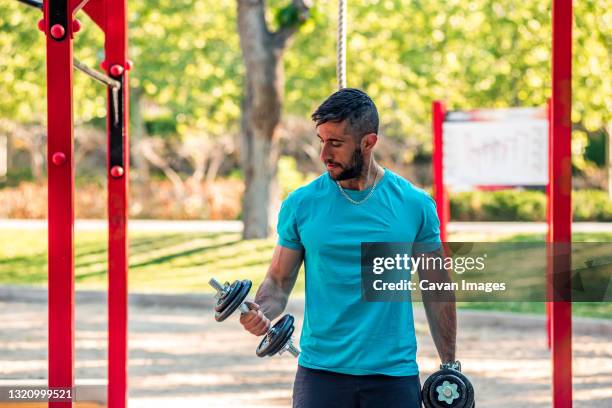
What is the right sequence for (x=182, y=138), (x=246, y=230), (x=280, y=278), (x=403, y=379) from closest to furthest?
(x=403, y=379) < (x=280, y=278) < (x=246, y=230) < (x=182, y=138)

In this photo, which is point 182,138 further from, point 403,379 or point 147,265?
point 403,379

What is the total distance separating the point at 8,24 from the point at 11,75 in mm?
936

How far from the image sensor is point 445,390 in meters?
3.49

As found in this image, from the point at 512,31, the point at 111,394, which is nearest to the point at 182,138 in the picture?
the point at 512,31

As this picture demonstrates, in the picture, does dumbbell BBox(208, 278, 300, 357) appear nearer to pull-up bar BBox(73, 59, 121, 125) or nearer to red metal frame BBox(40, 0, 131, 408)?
red metal frame BBox(40, 0, 131, 408)

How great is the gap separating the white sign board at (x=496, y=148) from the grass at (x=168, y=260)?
9.27 feet

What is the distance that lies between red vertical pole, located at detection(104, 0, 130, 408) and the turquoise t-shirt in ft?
6.17

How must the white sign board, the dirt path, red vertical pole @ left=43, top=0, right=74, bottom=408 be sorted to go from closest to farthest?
red vertical pole @ left=43, top=0, right=74, bottom=408 < the dirt path < the white sign board

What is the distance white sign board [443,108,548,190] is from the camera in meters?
10.1

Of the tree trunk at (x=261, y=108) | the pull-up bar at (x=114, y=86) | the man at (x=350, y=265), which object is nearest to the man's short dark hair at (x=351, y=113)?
the man at (x=350, y=265)

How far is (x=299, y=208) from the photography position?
3414mm

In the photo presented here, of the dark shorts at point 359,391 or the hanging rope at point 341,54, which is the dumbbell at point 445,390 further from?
the hanging rope at point 341,54

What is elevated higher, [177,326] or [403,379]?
[403,379]

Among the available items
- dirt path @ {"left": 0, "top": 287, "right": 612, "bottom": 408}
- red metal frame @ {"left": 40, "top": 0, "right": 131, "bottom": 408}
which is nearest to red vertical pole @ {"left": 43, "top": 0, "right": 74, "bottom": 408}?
red metal frame @ {"left": 40, "top": 0, "right": 131, "bottom": 408}
